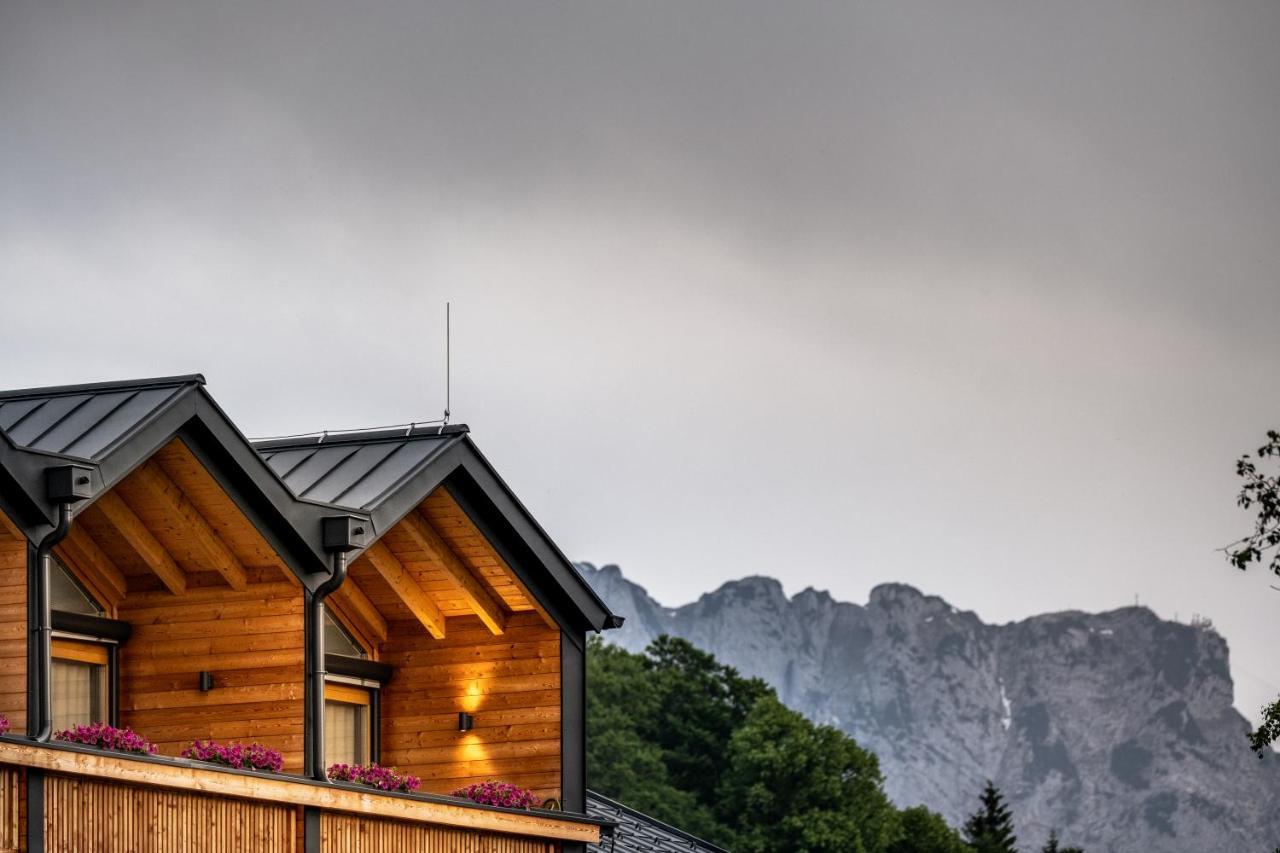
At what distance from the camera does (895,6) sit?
374 ft

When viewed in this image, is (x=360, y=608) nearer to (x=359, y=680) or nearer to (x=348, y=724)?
(x=359, y=680)

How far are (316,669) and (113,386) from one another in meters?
3.45

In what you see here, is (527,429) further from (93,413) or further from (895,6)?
(93,413)

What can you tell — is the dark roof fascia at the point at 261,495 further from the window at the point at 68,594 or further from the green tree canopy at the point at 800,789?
the green tree canopy at the point at 800,789

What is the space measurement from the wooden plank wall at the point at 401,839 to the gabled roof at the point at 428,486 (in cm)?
275

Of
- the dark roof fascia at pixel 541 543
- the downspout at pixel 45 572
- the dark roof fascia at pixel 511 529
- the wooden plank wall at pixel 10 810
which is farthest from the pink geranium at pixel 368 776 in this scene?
the wooden plank wall at pixel 10 810

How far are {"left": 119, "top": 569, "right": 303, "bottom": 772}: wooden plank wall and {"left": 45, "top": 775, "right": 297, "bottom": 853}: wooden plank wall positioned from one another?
1131 millimetres

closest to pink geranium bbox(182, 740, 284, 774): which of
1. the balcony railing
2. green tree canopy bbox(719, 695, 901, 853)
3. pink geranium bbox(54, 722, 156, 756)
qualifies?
the balcony railing

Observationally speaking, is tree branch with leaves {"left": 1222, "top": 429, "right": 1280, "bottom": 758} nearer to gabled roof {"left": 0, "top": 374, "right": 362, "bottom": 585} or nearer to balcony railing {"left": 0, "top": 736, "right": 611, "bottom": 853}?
balcony railing {"left": 0, "top": 736, "right": 611, "bottom": 853}

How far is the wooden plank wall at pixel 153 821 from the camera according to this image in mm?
16891

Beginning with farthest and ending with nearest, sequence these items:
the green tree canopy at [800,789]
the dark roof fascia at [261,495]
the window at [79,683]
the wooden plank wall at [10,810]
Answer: the green tree canopy at [800,789] → the window at [79,683] → the dark roof fascia at [261,495] → the wooden plank wall at [10,810]

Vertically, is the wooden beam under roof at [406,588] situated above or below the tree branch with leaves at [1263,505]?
below

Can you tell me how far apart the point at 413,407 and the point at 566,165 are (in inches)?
770

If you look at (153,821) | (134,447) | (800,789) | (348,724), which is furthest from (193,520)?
(800,789)
